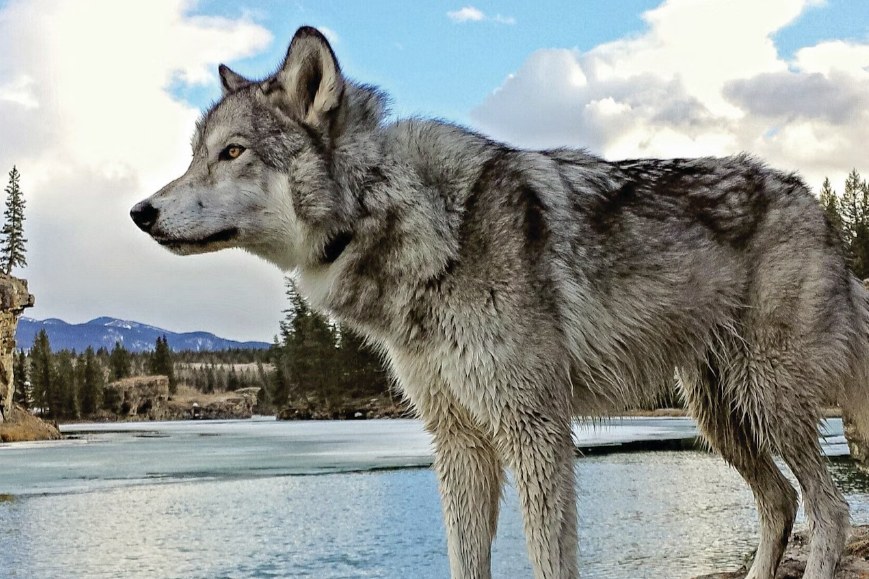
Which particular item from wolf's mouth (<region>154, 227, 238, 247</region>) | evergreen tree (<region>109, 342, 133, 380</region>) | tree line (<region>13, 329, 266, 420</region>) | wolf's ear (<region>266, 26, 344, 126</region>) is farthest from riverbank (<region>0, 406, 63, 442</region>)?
evergreen tree (<region>109, 342, 133, 380</region>)

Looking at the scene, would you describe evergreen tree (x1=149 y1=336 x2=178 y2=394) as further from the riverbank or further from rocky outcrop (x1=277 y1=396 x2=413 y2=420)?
the riverbank

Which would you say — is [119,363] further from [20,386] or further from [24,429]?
[24,429]

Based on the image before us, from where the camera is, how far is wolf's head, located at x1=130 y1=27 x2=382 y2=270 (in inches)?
173

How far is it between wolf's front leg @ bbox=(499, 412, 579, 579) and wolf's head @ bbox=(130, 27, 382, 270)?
4.69 ft

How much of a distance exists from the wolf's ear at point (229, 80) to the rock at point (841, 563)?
4704mm

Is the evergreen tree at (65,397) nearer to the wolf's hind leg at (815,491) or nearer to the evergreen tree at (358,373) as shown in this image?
the evergreen tree at (358,373)

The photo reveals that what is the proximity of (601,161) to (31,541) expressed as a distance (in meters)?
11.2

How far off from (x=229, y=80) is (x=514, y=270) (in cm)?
205

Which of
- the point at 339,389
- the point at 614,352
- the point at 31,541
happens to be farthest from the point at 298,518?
the point at 339,389

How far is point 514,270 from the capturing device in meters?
4.56

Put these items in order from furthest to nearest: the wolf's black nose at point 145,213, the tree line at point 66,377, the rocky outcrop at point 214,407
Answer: the rocky outcrop at point 214,407 → the tree line at point 66,377 → the wolf's black nose at point 145,213

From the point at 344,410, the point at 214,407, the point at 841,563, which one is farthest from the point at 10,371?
the point at 841,563

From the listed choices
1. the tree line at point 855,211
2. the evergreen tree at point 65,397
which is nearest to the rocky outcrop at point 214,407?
the evergreen tree at point 65,397

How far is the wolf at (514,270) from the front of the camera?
4492mm
